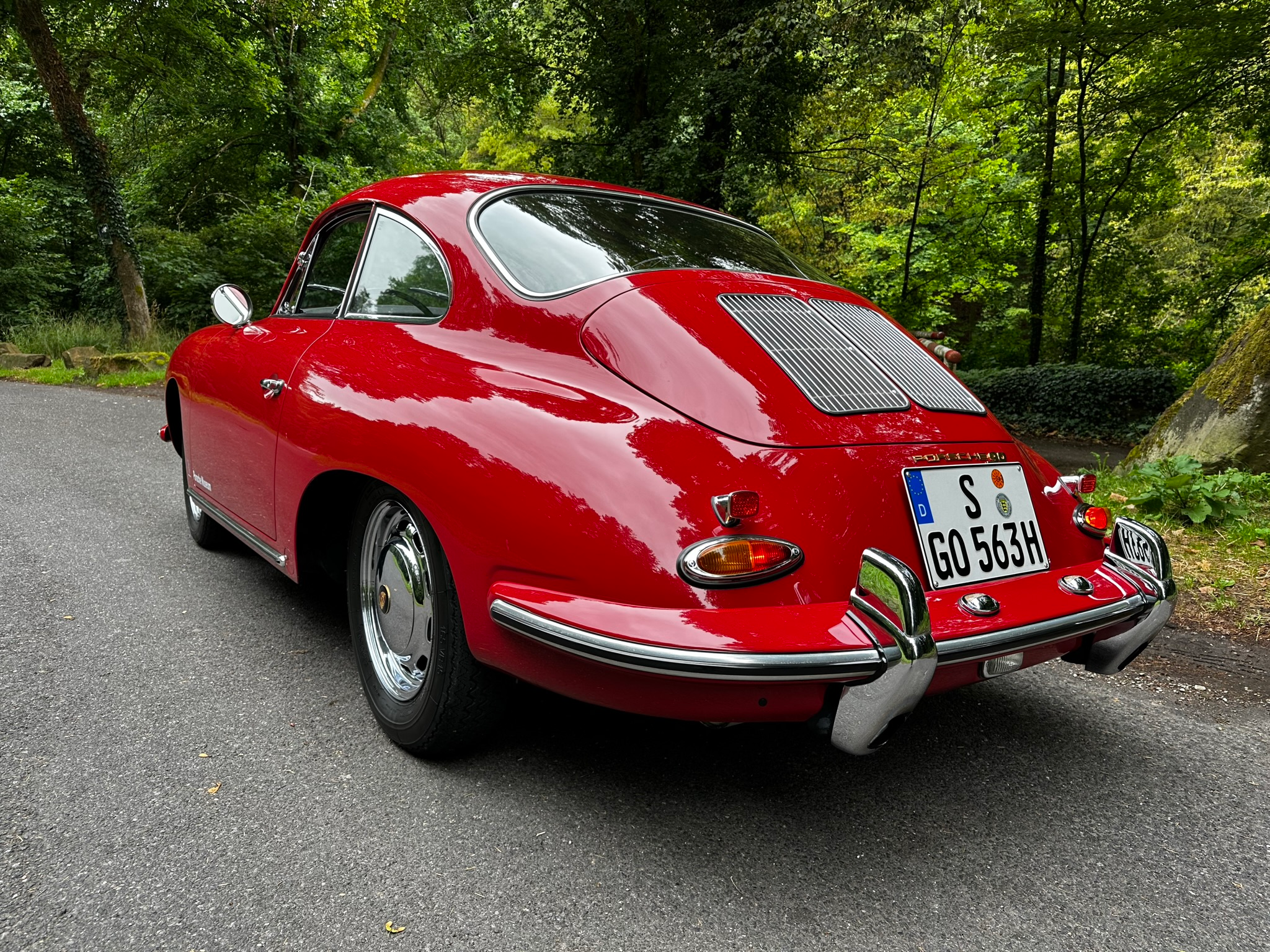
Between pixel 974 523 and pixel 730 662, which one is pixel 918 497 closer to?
pixel 974 523

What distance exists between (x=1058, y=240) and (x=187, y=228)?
19232mm

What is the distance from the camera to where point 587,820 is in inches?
77.5

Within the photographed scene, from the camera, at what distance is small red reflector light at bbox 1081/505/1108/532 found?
2.28 m

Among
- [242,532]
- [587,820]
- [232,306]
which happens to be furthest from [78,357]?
[587,820]

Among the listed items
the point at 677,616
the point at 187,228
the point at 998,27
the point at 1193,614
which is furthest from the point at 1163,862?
the point at 187,228

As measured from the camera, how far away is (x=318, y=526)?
105 inches

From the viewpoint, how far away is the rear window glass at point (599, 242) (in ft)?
7.51

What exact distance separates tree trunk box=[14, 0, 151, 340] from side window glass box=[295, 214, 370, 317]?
12.6 metres

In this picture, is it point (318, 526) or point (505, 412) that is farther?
point (318, 526)

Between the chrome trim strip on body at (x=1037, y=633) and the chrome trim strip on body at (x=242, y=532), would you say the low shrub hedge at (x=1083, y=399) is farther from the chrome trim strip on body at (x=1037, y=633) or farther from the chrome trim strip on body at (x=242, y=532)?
the chrome trim strip on body at (x=242, y=532)

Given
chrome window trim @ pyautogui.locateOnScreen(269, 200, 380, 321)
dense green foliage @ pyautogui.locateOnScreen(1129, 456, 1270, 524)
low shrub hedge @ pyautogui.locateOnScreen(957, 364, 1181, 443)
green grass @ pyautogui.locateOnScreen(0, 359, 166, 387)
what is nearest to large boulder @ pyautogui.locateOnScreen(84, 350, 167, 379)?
green grass @ pyautogui.locateOnScreen(0, 359, 166, 387)

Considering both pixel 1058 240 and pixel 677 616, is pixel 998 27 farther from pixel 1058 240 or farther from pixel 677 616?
pixel 677 616

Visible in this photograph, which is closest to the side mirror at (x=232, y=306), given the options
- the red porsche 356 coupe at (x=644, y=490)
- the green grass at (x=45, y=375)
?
the red porsche 356 coupe at (x=644, y=490)

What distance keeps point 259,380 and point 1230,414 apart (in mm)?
5577
